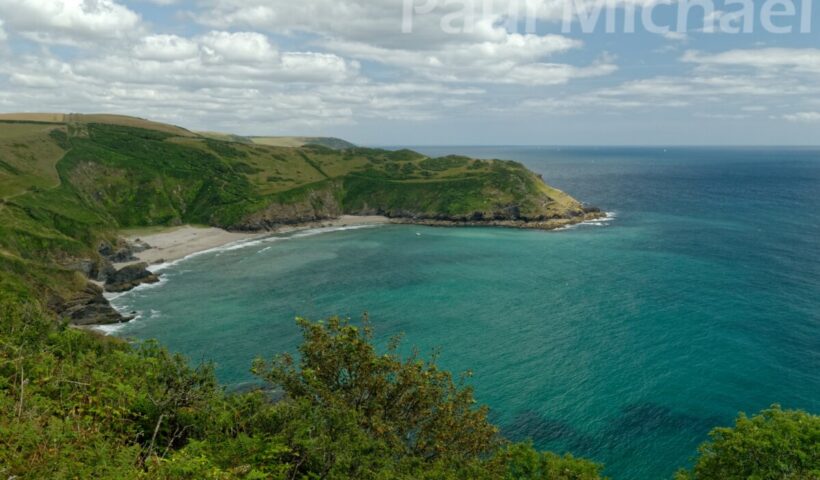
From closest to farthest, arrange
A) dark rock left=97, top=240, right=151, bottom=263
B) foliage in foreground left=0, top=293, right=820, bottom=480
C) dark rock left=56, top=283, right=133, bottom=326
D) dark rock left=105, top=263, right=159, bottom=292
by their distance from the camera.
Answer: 1. foliage in foreground left=0, top=293, right=820, bottom=480
2. dark rock left=56, top=283, right=133, bottom=326
3. dark rock left=105, top=263, right=159, bottom=292
4. dark rock left=97, top=240, right=151, bottom=263

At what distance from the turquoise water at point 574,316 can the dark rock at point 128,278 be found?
4454 mm

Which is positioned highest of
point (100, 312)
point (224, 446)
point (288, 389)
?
point (224, 446)

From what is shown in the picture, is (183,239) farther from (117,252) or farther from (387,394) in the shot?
(387,394)

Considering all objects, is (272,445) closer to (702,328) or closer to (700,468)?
(700,468)

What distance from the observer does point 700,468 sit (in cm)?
3581

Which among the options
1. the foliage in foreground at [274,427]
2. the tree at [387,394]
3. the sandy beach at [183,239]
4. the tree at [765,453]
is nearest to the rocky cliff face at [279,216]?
the sandy beach at [183,239]

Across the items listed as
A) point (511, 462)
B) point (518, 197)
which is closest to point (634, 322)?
point (511, 462)

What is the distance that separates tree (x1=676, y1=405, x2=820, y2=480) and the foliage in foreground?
0.09 metres

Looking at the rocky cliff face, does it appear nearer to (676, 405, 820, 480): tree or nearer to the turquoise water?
the turquoise water

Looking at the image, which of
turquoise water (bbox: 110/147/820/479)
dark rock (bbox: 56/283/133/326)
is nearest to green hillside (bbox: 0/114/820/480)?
turquoise water (bbox: 110/147/820/479)

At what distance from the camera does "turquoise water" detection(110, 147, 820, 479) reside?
189ft

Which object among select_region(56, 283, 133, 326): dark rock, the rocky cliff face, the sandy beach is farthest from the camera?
the rocky cliff face

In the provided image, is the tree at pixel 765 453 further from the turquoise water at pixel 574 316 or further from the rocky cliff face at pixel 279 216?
the rocky cliff face at pixel 279 216

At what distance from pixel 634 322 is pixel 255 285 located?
79.9 metres
